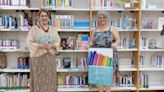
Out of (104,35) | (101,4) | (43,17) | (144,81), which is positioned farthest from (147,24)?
(43,17)

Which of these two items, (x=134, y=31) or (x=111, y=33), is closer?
(x=111, y=33)

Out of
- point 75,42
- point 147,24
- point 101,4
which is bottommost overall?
point 75,42

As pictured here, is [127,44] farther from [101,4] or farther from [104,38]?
[104,38]

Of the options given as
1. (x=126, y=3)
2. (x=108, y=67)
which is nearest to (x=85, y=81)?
(x=108, y=67)

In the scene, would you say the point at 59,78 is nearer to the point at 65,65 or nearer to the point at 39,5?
the point at 65,65

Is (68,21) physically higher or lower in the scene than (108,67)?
higher

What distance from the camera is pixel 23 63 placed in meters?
4.68

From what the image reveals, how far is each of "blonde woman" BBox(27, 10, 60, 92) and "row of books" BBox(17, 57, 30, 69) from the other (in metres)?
0.95

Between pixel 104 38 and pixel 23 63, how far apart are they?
1603 millimetres

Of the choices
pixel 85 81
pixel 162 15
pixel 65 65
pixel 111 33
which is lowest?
pixel 85 81

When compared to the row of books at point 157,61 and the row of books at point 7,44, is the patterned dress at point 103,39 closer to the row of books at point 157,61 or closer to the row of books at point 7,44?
the row of books at point 157,61

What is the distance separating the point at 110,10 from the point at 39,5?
126cm

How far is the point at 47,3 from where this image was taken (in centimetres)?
450

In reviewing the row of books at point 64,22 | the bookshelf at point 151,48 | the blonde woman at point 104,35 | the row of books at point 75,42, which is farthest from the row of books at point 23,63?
the bookshelf at point 151,48
